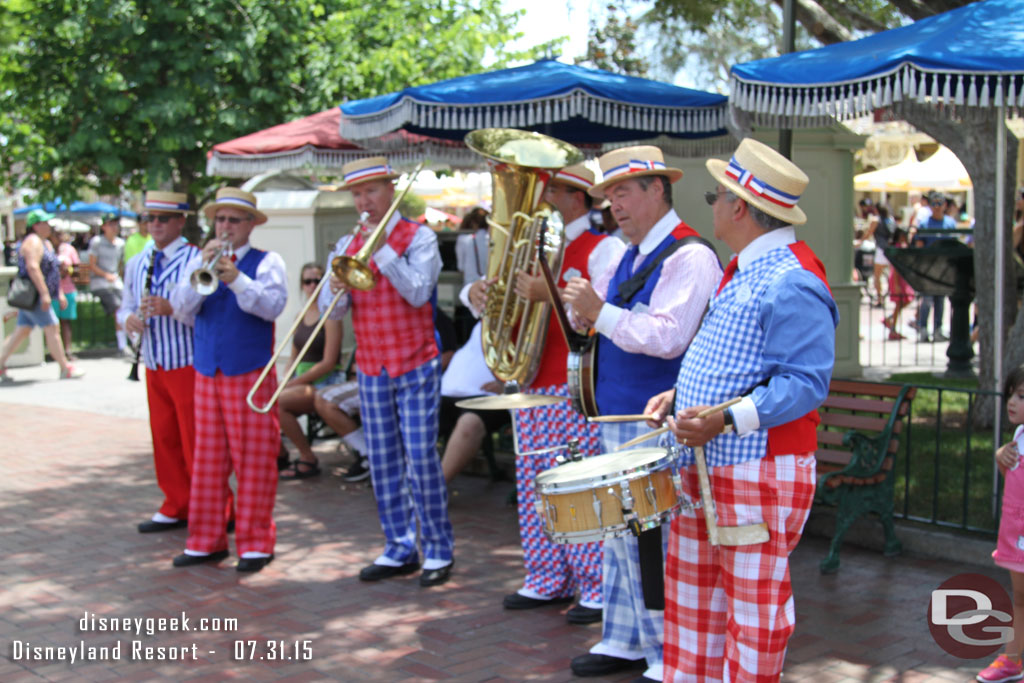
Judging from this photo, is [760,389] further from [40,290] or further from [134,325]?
[40,290]

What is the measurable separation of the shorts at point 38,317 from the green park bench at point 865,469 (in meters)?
9.59

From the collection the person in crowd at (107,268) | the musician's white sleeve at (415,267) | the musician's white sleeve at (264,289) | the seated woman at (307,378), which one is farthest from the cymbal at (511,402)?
the person in crowd at (107,268)

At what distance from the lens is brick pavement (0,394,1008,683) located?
4355mm

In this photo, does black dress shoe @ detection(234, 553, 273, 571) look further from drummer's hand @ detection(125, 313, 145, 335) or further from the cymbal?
the cymbal

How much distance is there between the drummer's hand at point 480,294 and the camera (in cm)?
462

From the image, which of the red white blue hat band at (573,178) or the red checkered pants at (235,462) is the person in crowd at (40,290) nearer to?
the red checkered pants at (235,462)

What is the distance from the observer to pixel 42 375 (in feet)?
43.3

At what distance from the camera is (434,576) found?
539 centimetres

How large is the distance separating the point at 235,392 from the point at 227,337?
0.95ft

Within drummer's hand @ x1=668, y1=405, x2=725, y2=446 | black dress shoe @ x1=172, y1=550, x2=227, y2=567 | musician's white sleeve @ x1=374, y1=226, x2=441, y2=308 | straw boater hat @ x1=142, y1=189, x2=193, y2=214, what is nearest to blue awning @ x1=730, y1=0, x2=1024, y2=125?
musician's white sleeve @ x1=374, y1=226, x2=441, y2=308

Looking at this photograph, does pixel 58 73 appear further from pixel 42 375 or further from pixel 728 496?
pixel 728 496

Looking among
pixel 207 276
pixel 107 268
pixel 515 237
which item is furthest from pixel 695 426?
pixel 107 268

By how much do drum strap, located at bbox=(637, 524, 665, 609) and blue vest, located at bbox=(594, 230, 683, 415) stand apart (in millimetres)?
486

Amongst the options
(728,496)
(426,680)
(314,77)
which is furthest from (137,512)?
(314,77)
